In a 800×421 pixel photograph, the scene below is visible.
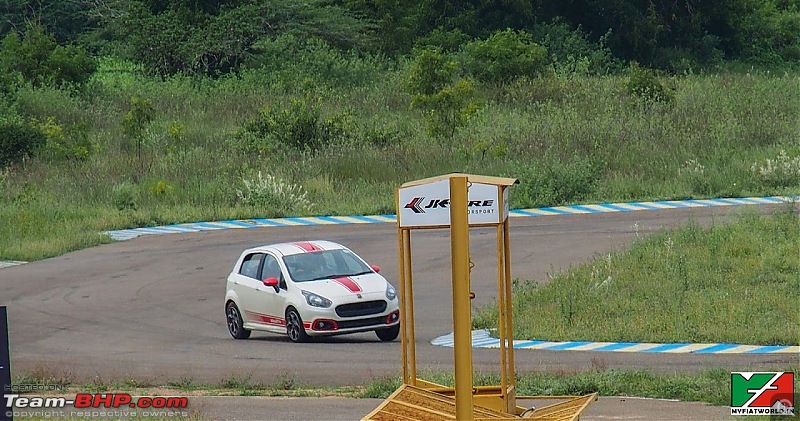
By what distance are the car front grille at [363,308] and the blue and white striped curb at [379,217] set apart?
11431 mm

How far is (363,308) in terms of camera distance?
17.3 m

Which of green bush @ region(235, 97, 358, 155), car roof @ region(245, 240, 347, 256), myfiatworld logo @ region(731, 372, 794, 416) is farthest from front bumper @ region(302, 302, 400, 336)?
green bush @ region(235, 97, 358, 155)

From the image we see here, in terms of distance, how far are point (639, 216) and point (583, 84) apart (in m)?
19.5

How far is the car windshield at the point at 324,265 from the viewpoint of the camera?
1802 centimetres

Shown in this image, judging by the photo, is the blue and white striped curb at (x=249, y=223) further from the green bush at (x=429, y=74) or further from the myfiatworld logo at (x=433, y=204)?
the myfiatworld logo at (x=433, y=204)

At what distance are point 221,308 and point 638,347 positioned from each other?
7.88 meters

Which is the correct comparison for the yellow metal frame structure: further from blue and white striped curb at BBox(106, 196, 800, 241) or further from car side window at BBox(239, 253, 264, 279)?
blue and white striped curb at BBox(106, 196, 800, 241)

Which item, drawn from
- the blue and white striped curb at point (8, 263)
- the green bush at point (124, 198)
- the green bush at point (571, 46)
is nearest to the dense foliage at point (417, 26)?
the green bush at point (571, 46)

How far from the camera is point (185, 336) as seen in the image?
18391 millimetres

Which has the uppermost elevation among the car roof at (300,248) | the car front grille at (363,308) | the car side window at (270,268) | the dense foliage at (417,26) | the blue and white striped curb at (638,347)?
the dense foliage at (417,26)

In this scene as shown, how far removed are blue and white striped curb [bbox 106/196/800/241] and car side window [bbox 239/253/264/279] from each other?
32.2 ft

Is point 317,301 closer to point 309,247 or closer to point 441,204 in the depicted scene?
point 309,247

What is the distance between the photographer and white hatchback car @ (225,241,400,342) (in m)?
17.2

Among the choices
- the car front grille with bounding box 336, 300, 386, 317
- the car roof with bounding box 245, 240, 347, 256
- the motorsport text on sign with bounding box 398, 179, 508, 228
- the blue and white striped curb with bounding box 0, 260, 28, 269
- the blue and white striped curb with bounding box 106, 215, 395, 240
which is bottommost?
the blue and white striped curb with bounding box 0, 260, 28, 269
